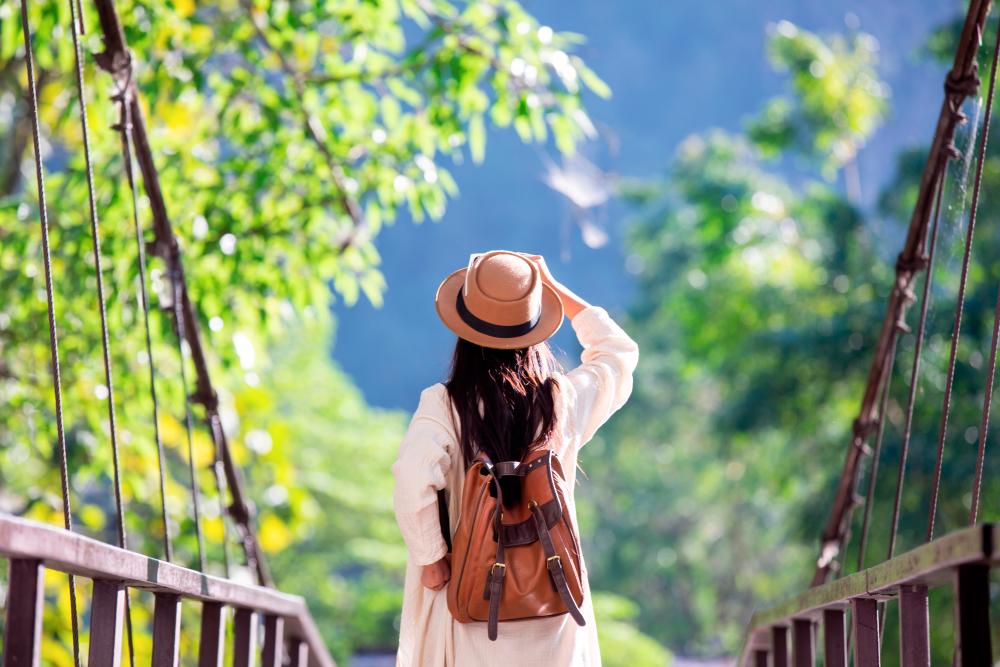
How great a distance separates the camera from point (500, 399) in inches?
84.4

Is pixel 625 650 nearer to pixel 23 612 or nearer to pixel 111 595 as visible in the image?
pixel 111 595

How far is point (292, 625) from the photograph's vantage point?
3.64 m

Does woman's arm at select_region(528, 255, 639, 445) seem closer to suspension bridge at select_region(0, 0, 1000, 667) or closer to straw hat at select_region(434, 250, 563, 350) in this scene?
straw hat at select_region(434, 250, 563, 350)

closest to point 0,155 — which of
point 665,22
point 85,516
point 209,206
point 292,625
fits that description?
point 85,516

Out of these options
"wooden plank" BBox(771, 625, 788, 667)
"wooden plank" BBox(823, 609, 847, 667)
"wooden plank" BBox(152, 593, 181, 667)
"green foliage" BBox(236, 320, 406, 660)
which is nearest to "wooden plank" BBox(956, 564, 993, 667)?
"wooden plank" BBox(823, 609, 847, 667)

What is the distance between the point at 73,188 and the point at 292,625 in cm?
154

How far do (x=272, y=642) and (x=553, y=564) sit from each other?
56.3 inches

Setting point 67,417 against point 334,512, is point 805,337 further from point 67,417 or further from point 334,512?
point 334,512

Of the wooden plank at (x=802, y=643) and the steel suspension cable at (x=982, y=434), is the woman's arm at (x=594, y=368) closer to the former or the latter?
the steel suspension cable at (x=982, y=434)

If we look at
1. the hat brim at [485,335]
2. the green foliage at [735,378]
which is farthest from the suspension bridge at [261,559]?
the green foliage at [735,378]

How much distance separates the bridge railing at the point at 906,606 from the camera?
130 cm

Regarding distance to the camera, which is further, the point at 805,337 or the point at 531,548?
the point at 805,337

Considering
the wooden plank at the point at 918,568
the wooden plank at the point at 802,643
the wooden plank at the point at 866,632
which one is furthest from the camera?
the wooden plank at the point at 802,643

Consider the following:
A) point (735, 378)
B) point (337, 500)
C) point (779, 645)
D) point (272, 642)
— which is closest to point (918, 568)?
point (779, 645)
